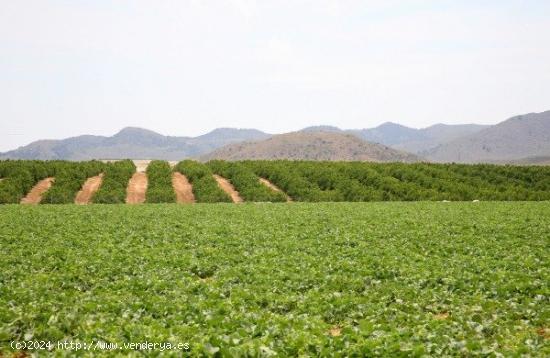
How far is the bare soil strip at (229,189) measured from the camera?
197ft

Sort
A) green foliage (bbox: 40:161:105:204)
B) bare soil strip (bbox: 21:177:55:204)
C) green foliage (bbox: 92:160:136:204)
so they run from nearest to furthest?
green foliage (bbox: 40:161:105:204) < green foliage (bbox: 92:160:136:204) < bare soil strip (bbox: 21:177:55:204)

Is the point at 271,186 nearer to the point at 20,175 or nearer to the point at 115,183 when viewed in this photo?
the point at 115,183

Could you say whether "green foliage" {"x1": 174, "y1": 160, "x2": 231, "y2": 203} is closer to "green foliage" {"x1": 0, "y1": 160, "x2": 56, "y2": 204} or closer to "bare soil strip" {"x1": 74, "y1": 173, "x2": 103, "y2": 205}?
"bare soil strip" {"x1": 74, "y1": 173, "x2": 103, "y2": 205}

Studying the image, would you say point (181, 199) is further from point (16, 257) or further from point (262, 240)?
point (16, 257)

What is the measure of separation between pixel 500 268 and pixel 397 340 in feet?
32.3

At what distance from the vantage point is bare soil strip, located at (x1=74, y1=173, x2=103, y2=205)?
55.9 m

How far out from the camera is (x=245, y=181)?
64.4 meters

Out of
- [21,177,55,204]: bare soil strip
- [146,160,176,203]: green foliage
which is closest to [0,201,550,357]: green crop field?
[146,160,176,203]: green foliage

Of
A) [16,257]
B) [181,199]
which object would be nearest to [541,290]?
[16,257]

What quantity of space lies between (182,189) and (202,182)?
2.79 m

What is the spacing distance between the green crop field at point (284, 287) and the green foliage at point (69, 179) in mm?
26131

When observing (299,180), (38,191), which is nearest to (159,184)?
(38,191)

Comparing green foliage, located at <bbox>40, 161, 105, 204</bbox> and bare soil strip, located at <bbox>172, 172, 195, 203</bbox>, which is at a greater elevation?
green foliage, located at <bbox>40, 161, 105, 204</bbox>

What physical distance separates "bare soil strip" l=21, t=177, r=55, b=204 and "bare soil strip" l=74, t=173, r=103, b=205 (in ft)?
13.4
